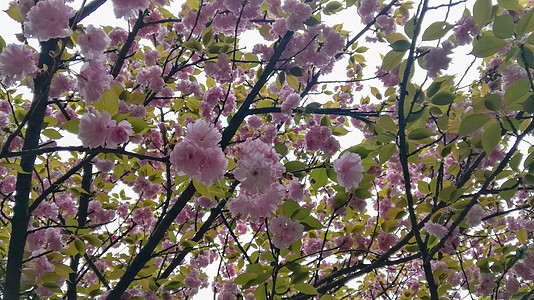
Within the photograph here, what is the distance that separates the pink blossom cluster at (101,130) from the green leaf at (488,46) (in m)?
1.60

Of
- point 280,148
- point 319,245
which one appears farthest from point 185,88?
point 319,245

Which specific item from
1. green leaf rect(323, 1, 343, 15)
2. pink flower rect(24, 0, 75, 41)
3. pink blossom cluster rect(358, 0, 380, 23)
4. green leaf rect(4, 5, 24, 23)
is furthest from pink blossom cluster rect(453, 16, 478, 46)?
green leaf rect(4, 5, 24, 23)

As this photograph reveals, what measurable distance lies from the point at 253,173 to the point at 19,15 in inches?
74.6

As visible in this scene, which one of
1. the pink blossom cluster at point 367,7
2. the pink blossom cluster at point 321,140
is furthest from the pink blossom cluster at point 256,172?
the pink blossom cluster at point 367,7

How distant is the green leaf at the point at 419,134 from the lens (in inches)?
77.8

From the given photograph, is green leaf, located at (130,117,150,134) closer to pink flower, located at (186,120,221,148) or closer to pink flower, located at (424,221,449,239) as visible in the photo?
pink flower, located at (186,120,221,148)

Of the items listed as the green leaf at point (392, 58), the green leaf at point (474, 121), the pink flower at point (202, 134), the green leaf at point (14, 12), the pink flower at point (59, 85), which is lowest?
the pink flower at point (202, 134)

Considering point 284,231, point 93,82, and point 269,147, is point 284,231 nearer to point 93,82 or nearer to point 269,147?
point 269,147

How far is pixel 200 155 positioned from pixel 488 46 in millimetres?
1386

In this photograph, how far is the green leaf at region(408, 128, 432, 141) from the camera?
1977 millimetres

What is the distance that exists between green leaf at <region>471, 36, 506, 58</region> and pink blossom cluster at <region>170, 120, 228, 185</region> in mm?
1253

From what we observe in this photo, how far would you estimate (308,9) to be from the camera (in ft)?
9.04

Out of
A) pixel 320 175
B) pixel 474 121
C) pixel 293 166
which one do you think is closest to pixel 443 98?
pixel 474 121

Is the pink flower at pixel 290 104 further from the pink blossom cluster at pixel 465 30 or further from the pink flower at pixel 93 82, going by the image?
the pink flower at pixel 93 82
